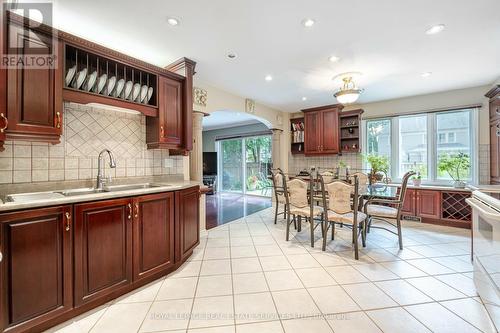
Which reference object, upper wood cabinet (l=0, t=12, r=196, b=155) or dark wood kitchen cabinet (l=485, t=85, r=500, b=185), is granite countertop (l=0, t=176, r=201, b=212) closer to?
upper wood cabinet (l=0, t=12, r=196, b=155)

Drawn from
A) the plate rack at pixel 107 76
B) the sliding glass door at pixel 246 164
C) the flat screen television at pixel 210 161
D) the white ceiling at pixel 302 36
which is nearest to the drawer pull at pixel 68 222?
the plate rack at pixel 107 76

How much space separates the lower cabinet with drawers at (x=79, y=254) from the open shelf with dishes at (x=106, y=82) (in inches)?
39.6

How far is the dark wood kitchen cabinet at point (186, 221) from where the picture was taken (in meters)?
2.37

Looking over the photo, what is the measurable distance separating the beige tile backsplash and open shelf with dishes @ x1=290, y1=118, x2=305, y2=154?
3.74m

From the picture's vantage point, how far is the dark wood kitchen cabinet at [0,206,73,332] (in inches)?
53.4

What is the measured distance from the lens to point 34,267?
1456 mm

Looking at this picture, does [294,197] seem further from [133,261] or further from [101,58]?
[101,58]

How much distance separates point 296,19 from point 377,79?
2.27 metres

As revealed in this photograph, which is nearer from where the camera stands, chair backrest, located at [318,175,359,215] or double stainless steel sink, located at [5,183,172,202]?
double stainless steel sink, located at [5,183,172,202]

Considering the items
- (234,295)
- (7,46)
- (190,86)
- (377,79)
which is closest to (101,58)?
(7,46)

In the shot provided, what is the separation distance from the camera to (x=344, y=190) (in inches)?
106

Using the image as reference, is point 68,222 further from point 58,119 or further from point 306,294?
point 306,294

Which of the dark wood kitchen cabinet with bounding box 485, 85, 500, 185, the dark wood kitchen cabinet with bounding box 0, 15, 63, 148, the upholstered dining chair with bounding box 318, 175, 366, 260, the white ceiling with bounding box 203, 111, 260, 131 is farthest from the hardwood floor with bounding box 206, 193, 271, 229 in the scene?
the dark wood kitchen cabinet with bounding box 485, 85, 500, 185

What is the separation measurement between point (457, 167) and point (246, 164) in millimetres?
5547
